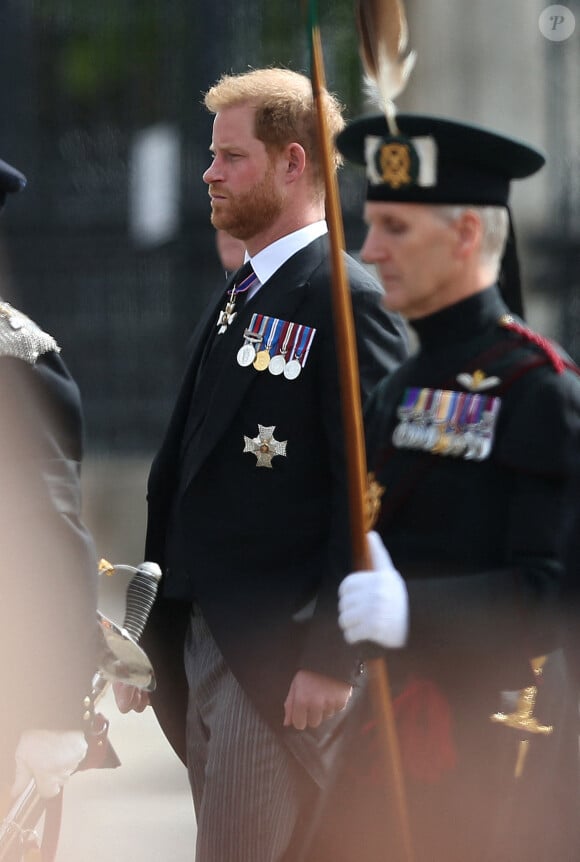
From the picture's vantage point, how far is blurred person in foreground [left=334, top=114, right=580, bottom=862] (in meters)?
2.25

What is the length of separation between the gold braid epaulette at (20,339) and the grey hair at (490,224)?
2.40 feet

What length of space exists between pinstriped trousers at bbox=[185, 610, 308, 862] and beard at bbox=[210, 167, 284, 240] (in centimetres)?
84

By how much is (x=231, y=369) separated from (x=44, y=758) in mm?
819

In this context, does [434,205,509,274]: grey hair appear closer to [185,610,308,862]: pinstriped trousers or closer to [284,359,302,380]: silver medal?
[284,359,302,380]: silver medal

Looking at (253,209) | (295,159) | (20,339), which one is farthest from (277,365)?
(20,339)

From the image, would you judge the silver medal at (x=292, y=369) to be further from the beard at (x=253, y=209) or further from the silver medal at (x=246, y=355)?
the beard at (x=253, y=209)

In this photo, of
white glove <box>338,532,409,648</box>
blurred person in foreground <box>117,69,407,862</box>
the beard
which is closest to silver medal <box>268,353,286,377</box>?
blurred person in foreground <box>117,69,407,862</box>

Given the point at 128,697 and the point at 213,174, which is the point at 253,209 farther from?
the point at 128,697

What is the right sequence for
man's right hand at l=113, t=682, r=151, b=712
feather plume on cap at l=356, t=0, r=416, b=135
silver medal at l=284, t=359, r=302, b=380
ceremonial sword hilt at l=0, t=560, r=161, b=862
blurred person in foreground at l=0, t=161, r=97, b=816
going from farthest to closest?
man's right hand at l=113, t=682, r=151, b=712 → silver medal at l=284, t=359, r=302, b=380 → ceremonial sword hilt at l=0, t=560, r=161, b=862 → blurred person in foreground at l=0, t=161, r=97, b=816 → feather plume on cap at l=356, t=0, r=416, b=135

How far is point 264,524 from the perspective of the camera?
123 inches

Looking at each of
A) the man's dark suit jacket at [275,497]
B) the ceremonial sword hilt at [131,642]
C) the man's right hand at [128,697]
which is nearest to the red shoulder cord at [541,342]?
the man's dark suit jacket at [275,497]

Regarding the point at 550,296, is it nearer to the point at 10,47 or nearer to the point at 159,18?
the point at 159,18

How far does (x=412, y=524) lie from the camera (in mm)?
2377

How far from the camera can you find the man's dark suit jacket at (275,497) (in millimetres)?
3086
